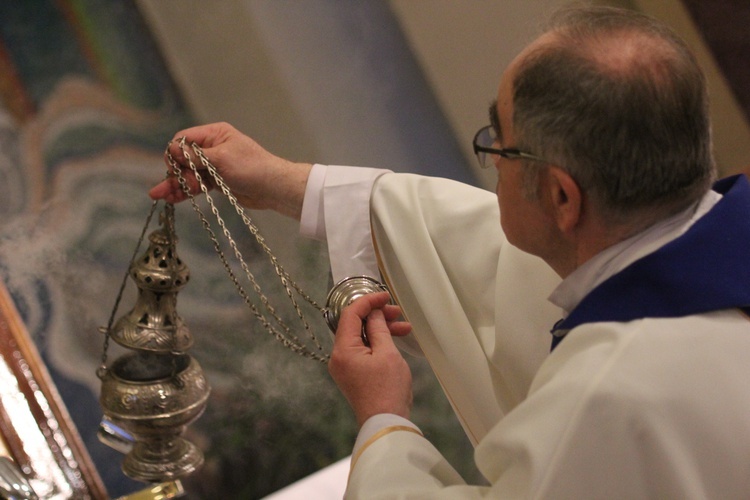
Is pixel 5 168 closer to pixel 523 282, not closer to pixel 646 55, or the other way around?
pixel 523 282

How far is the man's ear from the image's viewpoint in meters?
Answer: 1.45

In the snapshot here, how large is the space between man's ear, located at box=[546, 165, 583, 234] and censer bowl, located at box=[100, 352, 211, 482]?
1021mm

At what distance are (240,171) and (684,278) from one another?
3.68ft

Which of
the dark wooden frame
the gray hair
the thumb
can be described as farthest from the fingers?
the dark wooden frame

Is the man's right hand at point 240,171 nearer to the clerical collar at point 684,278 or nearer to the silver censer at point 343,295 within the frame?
the silver censer at point 343,295

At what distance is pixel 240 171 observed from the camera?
2.03 metres

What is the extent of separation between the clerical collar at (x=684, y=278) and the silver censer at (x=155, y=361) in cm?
96

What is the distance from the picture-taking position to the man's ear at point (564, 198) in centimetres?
145

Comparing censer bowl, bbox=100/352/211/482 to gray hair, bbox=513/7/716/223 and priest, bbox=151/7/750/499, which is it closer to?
priest, bbox=151/7/750/499

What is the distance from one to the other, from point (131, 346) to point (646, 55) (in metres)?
1.30

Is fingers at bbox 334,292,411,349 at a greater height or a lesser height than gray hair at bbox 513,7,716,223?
lesser

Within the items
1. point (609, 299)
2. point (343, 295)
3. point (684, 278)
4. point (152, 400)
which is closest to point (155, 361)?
point (152, 400)

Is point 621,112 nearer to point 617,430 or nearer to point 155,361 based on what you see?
point 617,430

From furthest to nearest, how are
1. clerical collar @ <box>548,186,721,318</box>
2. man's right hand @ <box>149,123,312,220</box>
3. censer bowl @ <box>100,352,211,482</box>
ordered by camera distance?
man's right hand @ <box>149,123,312,220</box> < censer bowl @ <box>100,352,211,482</box> < clerical collar @ <box>548,186,721,318</box>
